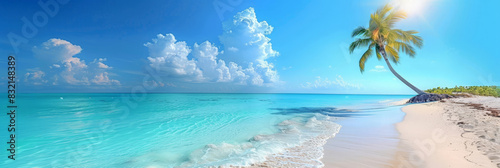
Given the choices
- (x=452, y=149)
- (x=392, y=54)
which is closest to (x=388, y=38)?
(x=392, y=54)

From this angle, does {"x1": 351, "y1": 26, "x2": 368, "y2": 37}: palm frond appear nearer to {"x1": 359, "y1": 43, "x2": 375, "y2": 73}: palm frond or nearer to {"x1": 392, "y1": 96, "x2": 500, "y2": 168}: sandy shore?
{"x1": 359, "y1": 43, "x2": 375, "y2": 73}: palm frond

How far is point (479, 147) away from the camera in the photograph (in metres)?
3.56

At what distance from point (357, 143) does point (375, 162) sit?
1.36 metres

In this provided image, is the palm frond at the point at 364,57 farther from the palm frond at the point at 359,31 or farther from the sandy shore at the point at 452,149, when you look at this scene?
the sandy shore at the point at 452,149

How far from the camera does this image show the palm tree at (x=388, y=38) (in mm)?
17984

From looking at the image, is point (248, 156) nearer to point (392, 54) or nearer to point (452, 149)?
point (452, 149)

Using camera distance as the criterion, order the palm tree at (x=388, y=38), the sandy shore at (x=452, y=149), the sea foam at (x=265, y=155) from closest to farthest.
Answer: the sandy shore at (x=452, y=149)
the sea foam at (x=265, y=155)
the palm tree at (x=388, y=38)

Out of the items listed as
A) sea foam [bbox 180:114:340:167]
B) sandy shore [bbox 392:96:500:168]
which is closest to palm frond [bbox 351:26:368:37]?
sandy shore [bbox 392:96:500:168]

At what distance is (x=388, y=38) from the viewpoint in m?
18.2

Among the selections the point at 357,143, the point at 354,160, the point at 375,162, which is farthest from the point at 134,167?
the point at 357,143

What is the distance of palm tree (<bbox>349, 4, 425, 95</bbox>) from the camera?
17984 mm

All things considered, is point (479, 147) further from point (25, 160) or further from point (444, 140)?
point (25, 160)

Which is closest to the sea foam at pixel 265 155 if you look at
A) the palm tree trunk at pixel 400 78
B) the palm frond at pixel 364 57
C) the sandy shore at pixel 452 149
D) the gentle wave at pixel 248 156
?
the gentle wave at pixel 248 156

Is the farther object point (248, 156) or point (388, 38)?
point (388, 38)
